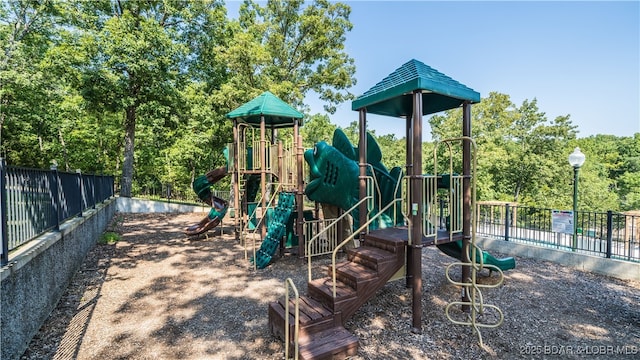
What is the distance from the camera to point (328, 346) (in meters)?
3.67

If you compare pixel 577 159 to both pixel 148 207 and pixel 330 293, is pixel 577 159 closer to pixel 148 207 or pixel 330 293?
pixel 330 293

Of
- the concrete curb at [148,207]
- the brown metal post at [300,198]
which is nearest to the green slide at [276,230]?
the brown metal post at [300,198]

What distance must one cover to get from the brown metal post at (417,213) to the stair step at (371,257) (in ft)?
Result: 1.22

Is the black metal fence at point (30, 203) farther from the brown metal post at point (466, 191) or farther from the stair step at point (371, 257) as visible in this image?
the brown metal post at point (466, 191)

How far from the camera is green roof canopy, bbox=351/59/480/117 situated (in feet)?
14.8

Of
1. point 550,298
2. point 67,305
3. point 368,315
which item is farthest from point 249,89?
point 550,298

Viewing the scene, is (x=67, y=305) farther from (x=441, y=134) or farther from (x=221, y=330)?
(x=441, y=134)

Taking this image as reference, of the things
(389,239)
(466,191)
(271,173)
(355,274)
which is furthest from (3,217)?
(271,173)

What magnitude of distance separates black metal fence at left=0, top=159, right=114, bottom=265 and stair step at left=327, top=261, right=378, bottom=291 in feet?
14.1

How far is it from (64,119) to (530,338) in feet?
83.1

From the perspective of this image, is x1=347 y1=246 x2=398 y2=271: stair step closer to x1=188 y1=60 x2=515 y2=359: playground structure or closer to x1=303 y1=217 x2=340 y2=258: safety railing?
x1=188 y1=60 x2=515 y2=359: playground structure

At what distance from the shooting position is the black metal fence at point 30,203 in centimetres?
377

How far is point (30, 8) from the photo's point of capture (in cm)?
1789

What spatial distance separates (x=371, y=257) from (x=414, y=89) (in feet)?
8.78
